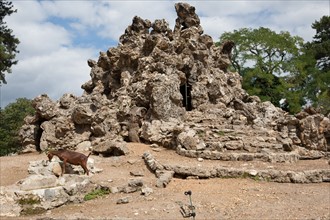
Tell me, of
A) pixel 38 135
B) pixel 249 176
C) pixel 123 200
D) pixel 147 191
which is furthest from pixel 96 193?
pixel 38 135

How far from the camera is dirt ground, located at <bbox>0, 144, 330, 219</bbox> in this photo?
9.73 meters

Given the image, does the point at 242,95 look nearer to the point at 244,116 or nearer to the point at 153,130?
the point at 244,116

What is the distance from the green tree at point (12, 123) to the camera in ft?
96.5

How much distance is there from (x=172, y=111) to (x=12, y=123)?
18.3 meters

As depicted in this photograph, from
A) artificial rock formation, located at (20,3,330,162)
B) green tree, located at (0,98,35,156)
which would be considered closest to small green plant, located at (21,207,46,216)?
artificial rock formation, located at (20,3,330,162)

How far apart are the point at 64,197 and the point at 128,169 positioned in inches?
169

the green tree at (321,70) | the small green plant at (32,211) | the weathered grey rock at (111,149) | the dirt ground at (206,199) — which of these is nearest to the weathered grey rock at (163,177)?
the dirt ground at (206,199)

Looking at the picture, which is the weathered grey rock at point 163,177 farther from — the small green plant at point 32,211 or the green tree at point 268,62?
the green tree at point 268,62

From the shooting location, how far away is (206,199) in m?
11.0

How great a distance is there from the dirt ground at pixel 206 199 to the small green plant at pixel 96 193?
0.22m

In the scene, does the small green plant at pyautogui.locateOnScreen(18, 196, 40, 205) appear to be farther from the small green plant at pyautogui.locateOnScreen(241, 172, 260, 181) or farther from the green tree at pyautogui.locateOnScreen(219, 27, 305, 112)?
the green tree at pyautogui.locateOnScreen(219, 27, 305, 112)

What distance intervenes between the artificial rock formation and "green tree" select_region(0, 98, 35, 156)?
875 centimetres

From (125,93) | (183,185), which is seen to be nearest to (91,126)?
(125,93)

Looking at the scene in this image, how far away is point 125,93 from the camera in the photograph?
21.5 metres
